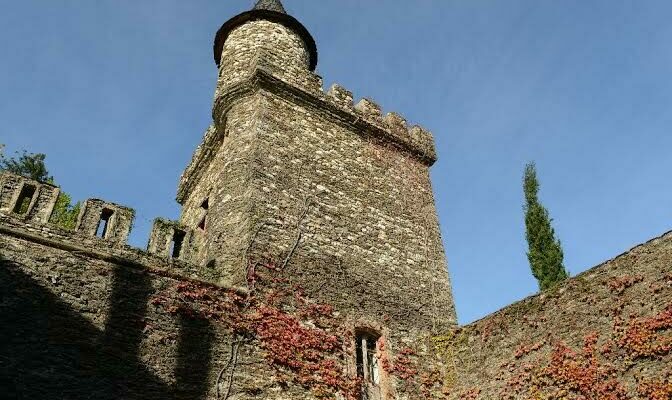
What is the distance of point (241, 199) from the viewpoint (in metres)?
10.8

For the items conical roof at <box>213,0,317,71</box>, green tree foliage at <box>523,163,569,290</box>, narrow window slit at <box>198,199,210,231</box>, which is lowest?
narrow window slit at <box>198,199,210,231</box>

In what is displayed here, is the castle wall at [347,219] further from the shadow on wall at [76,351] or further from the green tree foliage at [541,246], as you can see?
the green tree foliage at [541,246]

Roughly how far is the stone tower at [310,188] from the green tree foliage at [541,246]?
635 cm

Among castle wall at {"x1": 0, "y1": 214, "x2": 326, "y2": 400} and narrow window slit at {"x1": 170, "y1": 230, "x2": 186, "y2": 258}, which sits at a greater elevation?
narrow window slit at {"x1": 170, "y1": 230, "x2": 186, "y2": 258}

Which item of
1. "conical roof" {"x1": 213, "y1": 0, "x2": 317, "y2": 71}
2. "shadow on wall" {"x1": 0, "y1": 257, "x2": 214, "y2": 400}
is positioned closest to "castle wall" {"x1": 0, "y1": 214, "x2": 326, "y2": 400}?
"shadow on wall" {"x1": 0, "y1": 257, "x2": 214, "y2": 400}

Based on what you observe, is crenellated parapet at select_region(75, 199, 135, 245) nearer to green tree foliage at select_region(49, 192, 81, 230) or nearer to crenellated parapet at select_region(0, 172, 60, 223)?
crenellated parapet at select_region(0, 172, 60, 223)

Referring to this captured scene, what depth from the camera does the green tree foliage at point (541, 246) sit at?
17.9 m

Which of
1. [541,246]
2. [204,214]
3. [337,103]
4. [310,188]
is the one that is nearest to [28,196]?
[204,214]

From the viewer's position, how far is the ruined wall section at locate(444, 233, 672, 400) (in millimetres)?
8352

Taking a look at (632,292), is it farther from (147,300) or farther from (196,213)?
(196,213)

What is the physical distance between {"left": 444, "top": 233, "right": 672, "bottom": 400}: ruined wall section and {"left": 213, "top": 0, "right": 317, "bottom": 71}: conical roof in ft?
28.6

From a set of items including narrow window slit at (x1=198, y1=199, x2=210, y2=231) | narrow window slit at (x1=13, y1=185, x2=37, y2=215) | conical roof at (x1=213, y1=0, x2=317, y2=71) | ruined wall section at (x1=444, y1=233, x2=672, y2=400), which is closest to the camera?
ruined wall section at (x1=444, y1=233, x2=672, y2=400)

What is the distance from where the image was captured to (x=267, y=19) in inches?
565

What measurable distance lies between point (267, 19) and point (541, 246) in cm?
1192
